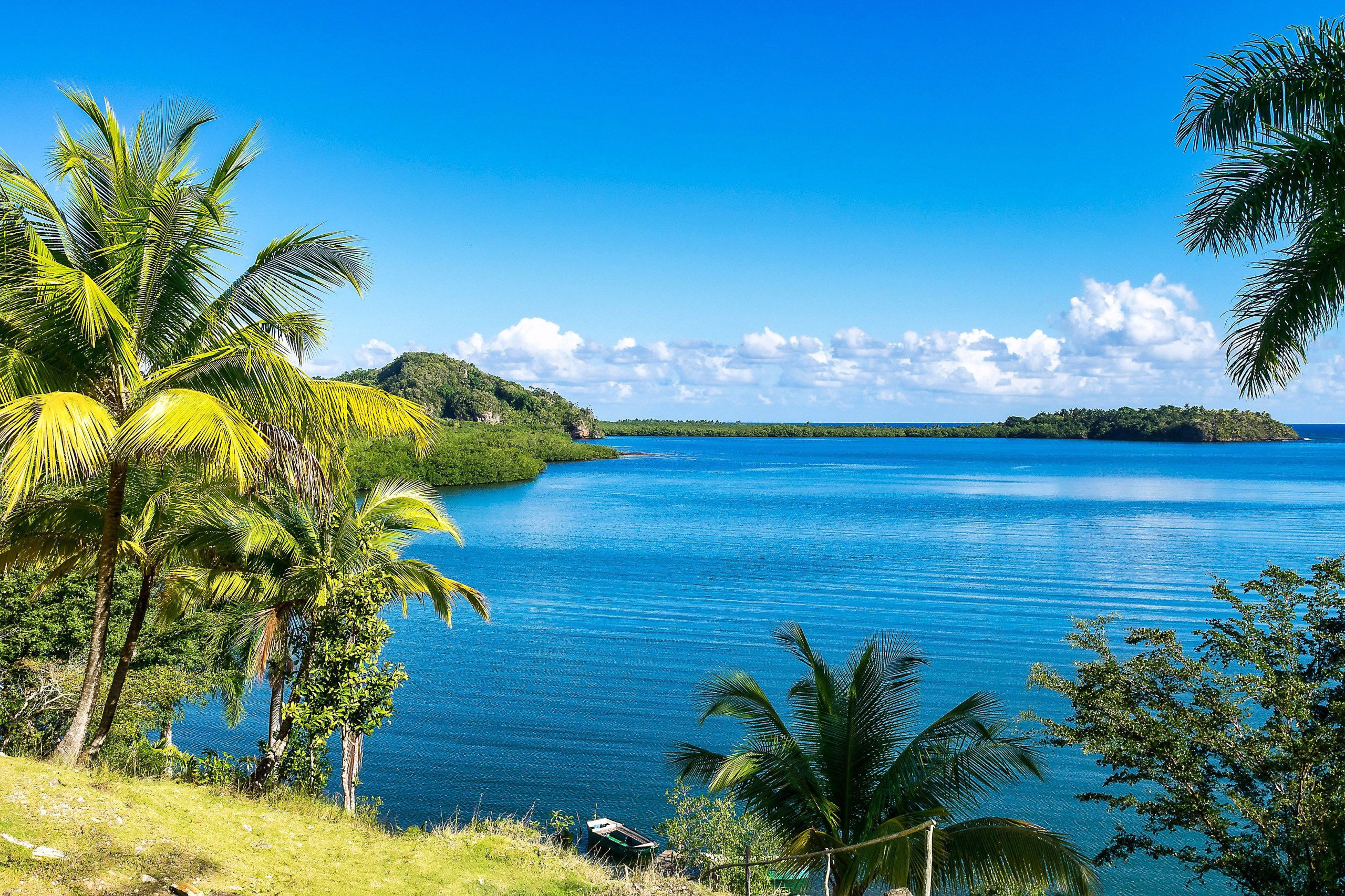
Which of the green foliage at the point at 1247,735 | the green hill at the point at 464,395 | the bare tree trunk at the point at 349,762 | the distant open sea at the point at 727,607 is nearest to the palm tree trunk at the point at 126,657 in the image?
the bare tree trunk at the point at 349,762

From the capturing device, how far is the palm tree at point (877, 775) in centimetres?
990

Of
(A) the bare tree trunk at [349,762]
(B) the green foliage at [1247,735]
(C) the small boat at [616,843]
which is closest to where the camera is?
(B) the green foliage at [1247,735]

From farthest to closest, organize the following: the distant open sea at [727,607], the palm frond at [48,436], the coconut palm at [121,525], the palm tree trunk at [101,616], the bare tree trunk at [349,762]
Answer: the distant open sea at [727,607] < the bare tree trunk at [349,762] < the coconut palm at [121,525] < the palm tree trunk at [101,616] < the palm frond at [48,436]

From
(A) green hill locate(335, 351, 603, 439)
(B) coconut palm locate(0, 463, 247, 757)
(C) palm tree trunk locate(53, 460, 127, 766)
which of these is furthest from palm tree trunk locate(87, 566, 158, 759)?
(A) green hill locate(335, 351, 603, 439)

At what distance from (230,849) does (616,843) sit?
1022cm

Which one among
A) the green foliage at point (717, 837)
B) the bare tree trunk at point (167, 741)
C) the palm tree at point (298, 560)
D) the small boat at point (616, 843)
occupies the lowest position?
the small boat at point (616, 843)

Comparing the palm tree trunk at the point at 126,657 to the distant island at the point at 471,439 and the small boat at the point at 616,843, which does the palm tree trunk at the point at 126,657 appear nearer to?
the distant island at the point at 471,439

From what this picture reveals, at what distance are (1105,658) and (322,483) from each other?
1061 cm

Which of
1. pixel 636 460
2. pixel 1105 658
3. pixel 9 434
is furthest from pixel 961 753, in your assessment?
pixel 636 460

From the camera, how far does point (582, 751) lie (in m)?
21.8

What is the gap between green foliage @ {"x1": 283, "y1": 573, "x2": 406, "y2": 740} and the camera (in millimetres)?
12234

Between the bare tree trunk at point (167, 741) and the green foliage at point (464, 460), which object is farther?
the green foliage at point (464, 460)

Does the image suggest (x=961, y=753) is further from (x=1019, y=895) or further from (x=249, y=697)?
(x=249, y=697)

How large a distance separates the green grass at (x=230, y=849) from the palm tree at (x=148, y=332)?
71.8 inches
